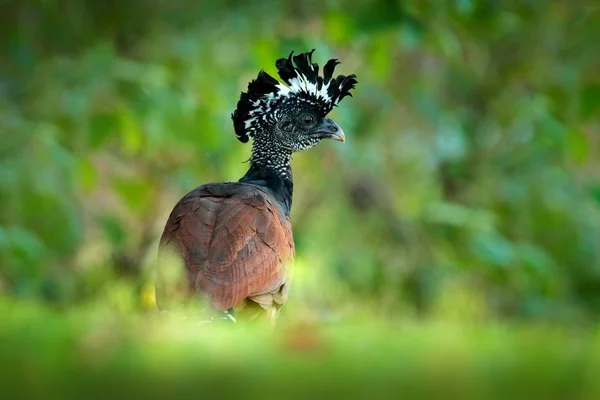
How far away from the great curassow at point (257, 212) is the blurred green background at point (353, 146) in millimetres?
344

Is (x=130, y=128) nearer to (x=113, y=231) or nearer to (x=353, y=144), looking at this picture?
(x=113, y=231)

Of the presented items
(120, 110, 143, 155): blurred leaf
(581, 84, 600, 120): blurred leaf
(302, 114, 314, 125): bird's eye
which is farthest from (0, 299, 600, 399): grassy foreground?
(581, 84, 600, 120): blurred leaf

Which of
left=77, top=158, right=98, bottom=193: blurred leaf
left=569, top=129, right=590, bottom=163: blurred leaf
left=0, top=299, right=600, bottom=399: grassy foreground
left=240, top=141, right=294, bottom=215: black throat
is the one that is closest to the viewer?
left=0, top=299, right=600, bottom=399: grassy foreground

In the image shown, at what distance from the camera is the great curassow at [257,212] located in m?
3.83

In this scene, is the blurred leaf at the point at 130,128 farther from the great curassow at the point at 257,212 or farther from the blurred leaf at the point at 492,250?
the blurred leaf at the point at 492,250

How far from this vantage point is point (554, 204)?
31.7 feet

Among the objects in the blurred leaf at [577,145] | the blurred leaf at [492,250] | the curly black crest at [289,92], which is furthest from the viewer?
the blurred leaf at [577,145]

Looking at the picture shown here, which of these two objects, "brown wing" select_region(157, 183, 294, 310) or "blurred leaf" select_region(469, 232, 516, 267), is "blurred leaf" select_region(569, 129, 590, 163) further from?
"brown wing" select_region(157, 183, 294, 310)

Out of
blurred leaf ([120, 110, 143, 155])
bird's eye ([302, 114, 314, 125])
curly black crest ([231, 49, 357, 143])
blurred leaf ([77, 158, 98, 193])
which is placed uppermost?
blurred leaf ([120, 110, 143, 155])

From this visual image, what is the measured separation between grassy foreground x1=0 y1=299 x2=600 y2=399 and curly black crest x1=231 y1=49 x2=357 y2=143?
139 inches

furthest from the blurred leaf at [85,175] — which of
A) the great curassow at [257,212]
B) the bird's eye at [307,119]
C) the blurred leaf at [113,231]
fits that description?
the bird's eye at [307,119]

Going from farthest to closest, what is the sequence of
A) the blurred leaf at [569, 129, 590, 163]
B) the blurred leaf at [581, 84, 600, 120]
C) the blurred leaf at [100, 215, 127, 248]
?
the blurred leaf at [569, 129, 590, 163]
the blurred leaf at [100, 215, 127, 248]
the blurred leaf at [581, 84, 600, 120]

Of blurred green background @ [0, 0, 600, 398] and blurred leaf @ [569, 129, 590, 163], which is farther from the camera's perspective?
blurred leaf @ [569, 129, 590, 163]

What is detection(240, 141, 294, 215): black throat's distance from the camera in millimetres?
4969
